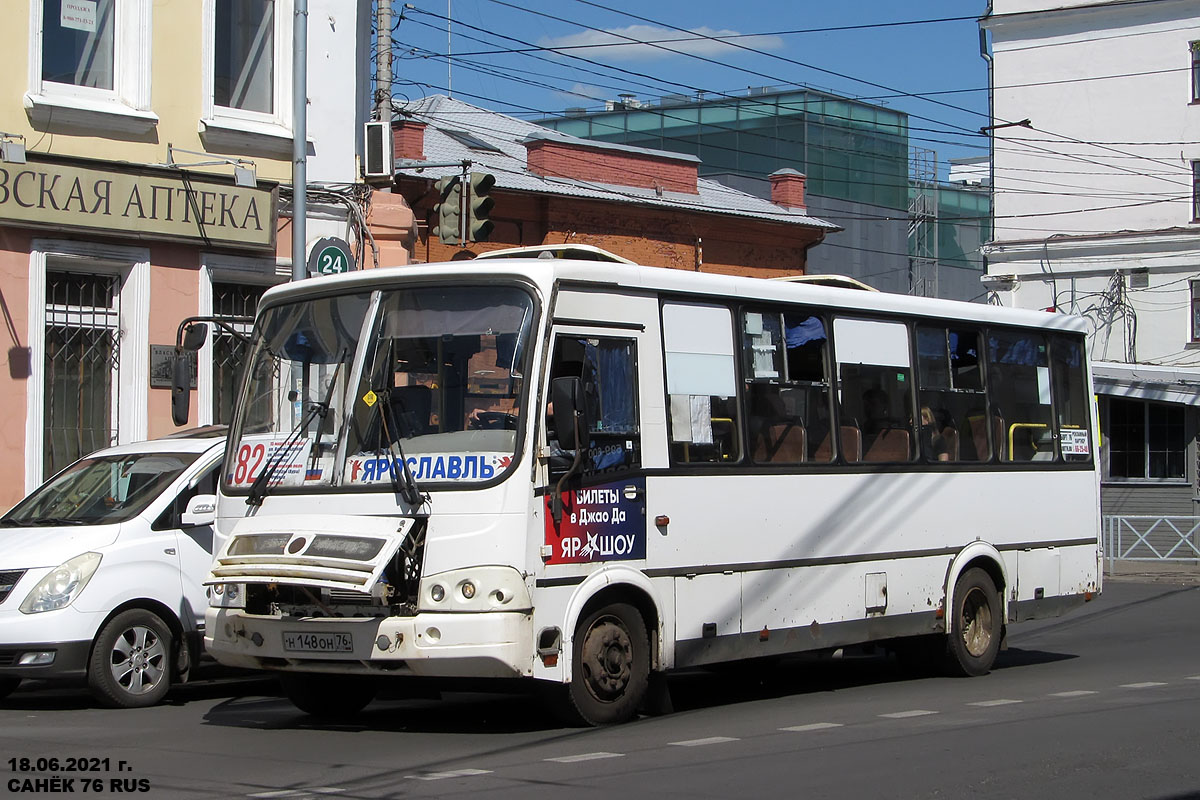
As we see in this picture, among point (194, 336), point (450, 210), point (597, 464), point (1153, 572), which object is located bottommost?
point (1153, 572)

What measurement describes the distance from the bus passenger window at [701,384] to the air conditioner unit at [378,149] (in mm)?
9332

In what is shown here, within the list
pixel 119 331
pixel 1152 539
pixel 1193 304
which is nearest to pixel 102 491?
pixel 119 331

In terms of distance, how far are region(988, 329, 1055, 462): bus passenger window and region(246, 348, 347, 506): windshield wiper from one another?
6000 mm

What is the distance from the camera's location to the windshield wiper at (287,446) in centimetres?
984

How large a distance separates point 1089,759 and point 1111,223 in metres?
39.2

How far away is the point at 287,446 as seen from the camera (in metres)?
9.91

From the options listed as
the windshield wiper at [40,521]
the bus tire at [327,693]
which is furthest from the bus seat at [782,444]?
the windshield wiper at [40,521]

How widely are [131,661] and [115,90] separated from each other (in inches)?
344

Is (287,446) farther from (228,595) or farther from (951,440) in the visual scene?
(951,440)

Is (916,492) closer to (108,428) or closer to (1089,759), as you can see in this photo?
(1089,759)

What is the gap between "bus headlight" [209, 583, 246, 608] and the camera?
9.54 m

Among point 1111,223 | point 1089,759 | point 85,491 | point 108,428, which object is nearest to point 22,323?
point 108,428

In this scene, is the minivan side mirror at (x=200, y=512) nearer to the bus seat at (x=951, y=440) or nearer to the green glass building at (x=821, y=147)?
the bus seat at (x=951, y=440)

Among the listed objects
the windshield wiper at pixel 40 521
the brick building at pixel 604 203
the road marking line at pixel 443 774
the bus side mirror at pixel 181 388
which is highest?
the brick building at pixel 604 203
